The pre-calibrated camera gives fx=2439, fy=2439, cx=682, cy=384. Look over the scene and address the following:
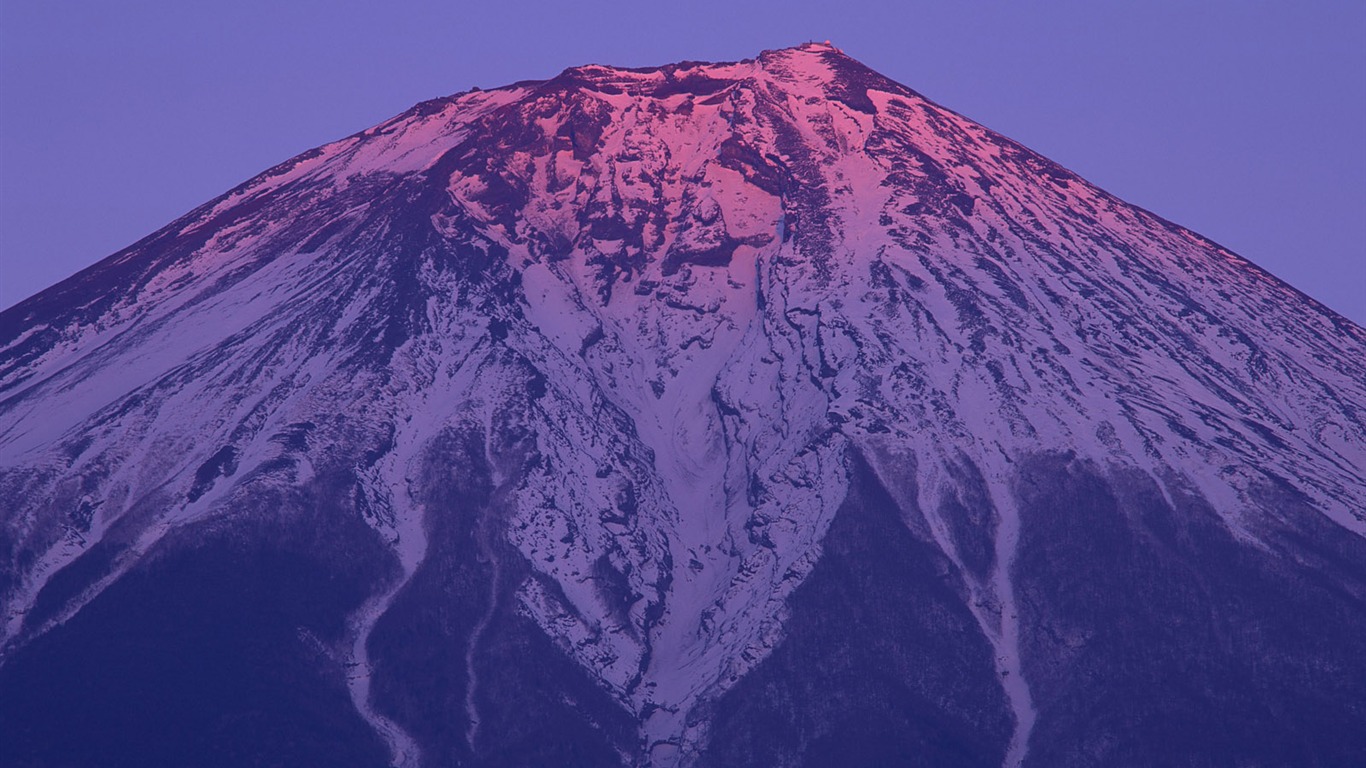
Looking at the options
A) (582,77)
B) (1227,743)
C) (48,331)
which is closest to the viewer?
(1227,743)

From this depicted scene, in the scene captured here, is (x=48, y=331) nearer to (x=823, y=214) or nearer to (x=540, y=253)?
(x=540, y=253)

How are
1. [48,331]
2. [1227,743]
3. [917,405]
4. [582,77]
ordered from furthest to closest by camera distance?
[582,77]
[48,331]
[917,405]
[1227,743]

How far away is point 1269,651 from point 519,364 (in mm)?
52070

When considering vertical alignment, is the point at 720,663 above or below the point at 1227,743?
below

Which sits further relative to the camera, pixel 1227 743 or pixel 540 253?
pixel 540 253

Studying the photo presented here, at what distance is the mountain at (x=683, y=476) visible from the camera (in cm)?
13288

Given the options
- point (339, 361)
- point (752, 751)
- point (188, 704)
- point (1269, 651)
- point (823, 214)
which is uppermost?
point (823, 214)

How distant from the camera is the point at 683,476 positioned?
158 metres

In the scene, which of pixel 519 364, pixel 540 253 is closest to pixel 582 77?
pixel 540 253

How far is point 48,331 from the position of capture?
579ft

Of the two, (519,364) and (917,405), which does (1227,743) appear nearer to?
(917,405)

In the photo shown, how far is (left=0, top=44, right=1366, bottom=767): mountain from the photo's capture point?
133 m

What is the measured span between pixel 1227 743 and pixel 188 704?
56.0 m

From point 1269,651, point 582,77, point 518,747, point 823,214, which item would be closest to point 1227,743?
point 1269,651
